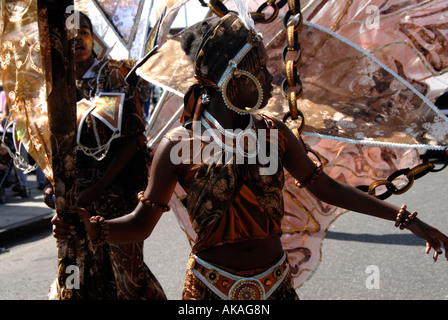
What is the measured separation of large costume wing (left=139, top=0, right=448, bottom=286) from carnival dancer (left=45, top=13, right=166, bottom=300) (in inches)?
Answer: 16.8

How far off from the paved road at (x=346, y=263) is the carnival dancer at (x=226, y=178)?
238 centimetres

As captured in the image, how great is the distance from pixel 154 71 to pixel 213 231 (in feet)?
3.65

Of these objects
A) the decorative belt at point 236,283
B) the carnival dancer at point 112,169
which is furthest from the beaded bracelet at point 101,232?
the carnival dancer at point 112,169

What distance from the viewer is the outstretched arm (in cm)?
220

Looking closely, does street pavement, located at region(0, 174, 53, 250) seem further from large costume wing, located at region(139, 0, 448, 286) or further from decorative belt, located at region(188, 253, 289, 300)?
decorative belt, located at region(188, 253, 289, 300)

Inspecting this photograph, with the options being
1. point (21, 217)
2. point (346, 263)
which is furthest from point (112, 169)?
point (21, 217)

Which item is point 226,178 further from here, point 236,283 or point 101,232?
point 101,232

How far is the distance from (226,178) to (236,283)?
1.34ft

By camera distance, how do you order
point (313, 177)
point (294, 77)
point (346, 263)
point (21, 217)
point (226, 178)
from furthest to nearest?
point (21, 217)
point (346, 263)
point (294, 77)
point (313, 177)
point (226, 178)

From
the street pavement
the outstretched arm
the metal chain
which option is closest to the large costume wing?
the metal chain

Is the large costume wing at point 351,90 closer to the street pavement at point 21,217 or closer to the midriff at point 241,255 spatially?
the midriff at point 241,255

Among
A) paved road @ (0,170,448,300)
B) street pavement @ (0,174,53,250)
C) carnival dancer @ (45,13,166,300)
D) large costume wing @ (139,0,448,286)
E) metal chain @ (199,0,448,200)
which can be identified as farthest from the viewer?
street pavement @ (0,174,53,250)

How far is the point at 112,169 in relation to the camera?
10.1 ft

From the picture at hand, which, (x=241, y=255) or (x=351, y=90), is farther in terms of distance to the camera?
(x=351, y=90)
